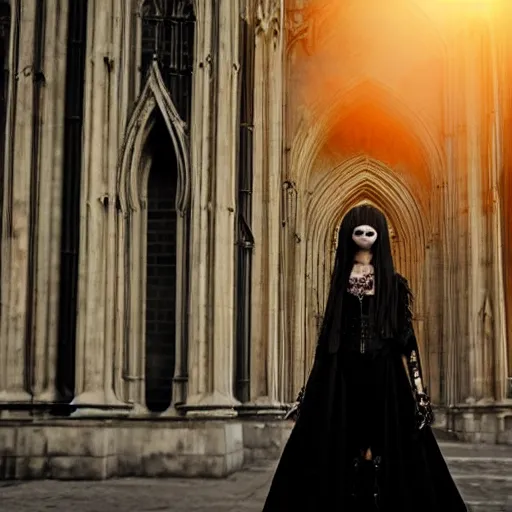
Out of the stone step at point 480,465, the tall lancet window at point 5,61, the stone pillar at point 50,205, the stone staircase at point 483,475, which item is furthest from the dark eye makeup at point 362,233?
the tall lancet window at point 5,61

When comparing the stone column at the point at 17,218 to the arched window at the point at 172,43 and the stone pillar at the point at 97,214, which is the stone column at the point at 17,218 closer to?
the stone pillar at the point at 97,214

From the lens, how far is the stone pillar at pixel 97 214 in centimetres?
1188

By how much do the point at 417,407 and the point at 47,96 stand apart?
7.83 metres

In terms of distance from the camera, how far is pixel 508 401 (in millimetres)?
23438

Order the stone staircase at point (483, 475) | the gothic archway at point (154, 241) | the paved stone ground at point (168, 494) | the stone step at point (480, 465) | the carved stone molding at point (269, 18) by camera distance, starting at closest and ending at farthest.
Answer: the paved stone ground at point (168, 494), the stone staircase at point (483, 475), the gothic archway at point (154, 241), the stone step at point (480, 465), the carved stone molding at point (269, 18)

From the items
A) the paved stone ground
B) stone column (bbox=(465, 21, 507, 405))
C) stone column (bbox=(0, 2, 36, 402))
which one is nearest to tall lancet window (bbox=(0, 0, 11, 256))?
stone column (bbox=(0, 2, 36, 402))

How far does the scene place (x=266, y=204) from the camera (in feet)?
56.6

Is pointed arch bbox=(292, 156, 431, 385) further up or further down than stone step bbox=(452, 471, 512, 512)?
further up

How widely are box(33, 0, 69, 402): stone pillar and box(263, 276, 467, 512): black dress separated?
6.33 metres

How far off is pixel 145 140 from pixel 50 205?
140cm

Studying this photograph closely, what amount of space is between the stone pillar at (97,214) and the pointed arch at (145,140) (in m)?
0.18

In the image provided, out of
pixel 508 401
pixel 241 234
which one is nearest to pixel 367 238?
pixel 241 234

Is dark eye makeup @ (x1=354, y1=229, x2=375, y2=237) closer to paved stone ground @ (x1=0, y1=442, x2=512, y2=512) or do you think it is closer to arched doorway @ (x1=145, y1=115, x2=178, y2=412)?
paved stone ground @ (x1=0, y1=442, x2=512, y2=512)

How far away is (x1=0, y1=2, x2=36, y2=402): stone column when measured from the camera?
40.1ft
